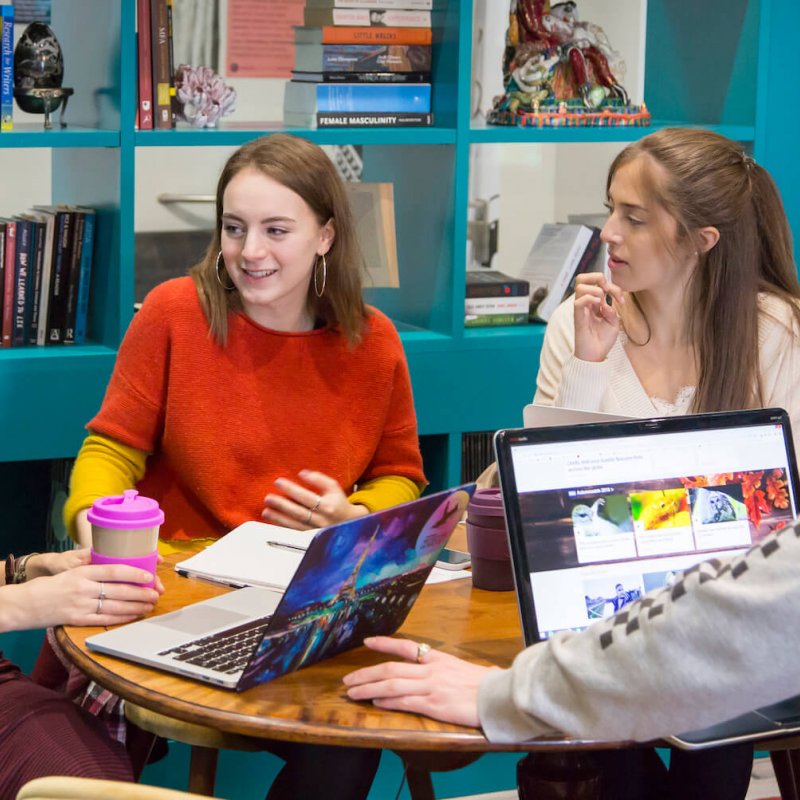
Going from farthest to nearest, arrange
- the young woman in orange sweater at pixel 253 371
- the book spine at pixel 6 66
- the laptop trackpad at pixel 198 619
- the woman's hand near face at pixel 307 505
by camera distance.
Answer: the book spine at pixel 6 66, the young woman in orange sweater at pixel 253 371, the woman's hand near face at pixel 307 505, the laptop trackpad at pixel 198 619

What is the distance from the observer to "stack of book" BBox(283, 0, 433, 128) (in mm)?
2961

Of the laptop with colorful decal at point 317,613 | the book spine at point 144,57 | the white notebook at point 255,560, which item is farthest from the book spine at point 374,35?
the laptop with colorful decal at point 317,613

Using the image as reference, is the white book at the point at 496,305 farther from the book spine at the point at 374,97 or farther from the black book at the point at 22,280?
the black book at the point at 22,280

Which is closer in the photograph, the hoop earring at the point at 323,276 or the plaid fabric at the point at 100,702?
the plaid fabric at the point at 100,702

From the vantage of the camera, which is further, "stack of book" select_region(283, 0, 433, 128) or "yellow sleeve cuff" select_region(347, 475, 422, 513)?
"stack of book" select_region(283, 0, 433, 128)

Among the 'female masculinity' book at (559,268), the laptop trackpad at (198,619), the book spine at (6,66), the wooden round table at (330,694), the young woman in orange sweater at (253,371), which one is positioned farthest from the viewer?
the 'female masculinity' book at (559,268)

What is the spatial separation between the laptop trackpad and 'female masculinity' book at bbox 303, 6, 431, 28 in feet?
5.43

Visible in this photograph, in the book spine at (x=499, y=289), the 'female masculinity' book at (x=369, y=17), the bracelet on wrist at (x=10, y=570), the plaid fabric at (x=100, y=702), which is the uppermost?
the 'female masculinity' book at (x=369, y=17)

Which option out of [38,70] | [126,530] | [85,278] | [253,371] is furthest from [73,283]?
[126,530]

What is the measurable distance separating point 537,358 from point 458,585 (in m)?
1.28

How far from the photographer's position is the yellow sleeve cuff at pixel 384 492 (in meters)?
2.35

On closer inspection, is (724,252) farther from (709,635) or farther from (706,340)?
(709,635)

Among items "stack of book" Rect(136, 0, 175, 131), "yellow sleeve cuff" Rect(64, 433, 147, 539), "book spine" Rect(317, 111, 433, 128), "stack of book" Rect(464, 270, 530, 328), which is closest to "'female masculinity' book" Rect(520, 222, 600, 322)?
"stack of book" Rect(464, 270, 530, 328)

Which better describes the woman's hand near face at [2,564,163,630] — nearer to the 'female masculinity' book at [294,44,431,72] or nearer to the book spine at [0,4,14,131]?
the book spine at [0,4,14,131]
